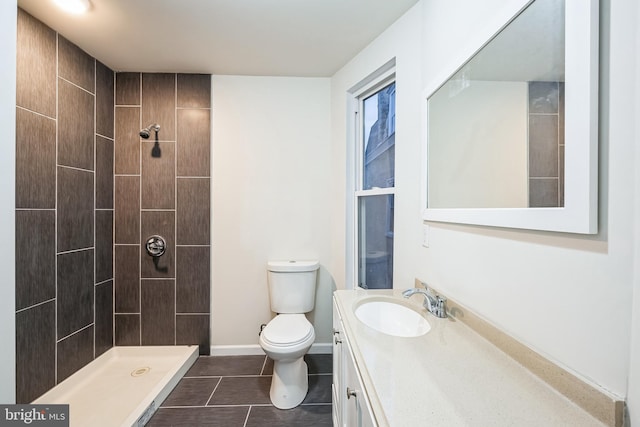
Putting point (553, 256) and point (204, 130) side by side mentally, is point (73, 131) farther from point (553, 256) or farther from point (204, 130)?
point (553, 256)

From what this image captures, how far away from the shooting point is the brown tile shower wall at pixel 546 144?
619 mm

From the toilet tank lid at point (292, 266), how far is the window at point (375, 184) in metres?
0.37

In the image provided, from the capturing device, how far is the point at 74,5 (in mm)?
1431

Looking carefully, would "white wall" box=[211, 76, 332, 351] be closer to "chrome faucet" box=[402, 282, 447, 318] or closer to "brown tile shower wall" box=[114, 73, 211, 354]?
"brown tile shower wall" box=[114, 73, 211, 354]

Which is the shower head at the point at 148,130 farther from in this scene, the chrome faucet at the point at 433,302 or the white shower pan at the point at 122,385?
the chrome faucet at the point at 433,302

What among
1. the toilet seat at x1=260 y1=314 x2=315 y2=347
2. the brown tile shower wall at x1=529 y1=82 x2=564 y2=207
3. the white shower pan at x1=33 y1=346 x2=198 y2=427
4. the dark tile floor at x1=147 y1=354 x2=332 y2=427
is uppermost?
the brown tile shower wall at x1=529 y1=82 x2=564 y2=207

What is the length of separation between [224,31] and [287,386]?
2310 millimetres

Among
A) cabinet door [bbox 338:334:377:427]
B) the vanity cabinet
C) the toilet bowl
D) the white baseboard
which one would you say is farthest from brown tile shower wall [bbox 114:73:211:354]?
cabinet door [bbox 338:334:377:427]

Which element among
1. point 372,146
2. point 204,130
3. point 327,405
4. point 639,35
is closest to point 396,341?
point 639,35

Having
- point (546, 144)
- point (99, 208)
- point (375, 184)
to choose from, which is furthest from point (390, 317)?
point (99, 208)

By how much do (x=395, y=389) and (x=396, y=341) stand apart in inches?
9.7

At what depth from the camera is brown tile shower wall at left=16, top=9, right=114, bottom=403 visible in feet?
4.83

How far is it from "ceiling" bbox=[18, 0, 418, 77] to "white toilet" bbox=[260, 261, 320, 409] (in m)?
1.61

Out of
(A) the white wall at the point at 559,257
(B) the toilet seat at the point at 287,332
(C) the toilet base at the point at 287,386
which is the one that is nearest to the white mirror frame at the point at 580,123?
(A) the white wall at the point at 559,257
